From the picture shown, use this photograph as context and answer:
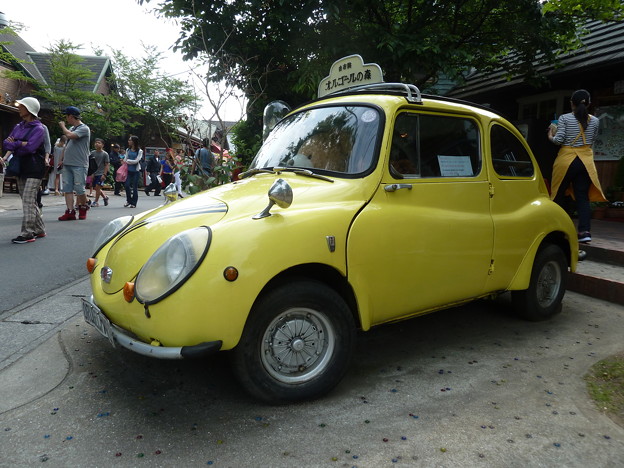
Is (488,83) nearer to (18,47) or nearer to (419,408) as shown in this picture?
(419,408)

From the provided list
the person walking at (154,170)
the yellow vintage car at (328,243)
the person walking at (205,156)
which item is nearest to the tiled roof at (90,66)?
the person walking at (154,170)

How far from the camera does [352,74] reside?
5582 mm

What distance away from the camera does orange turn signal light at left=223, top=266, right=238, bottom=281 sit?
2.33 m

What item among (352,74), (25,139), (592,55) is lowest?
(25,139)

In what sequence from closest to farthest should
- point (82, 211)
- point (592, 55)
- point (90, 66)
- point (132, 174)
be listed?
point (82, 211)
point (592, 55)
point (132, 174)
point (90, 66)

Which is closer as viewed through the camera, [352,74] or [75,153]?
[352,74]

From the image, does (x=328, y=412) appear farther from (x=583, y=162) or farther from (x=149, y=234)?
(x=583, y=162)

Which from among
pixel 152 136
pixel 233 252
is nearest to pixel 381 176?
pixel 233 252

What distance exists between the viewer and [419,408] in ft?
8.70

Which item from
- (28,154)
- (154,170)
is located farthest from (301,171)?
→ (154,170)

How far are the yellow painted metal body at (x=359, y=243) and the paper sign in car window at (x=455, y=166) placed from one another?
0.07 m

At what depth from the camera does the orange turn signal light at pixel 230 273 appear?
2.33m

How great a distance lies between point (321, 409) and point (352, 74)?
4.12 metres

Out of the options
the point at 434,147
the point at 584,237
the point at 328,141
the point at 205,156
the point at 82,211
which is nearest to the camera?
the point at 328,141
